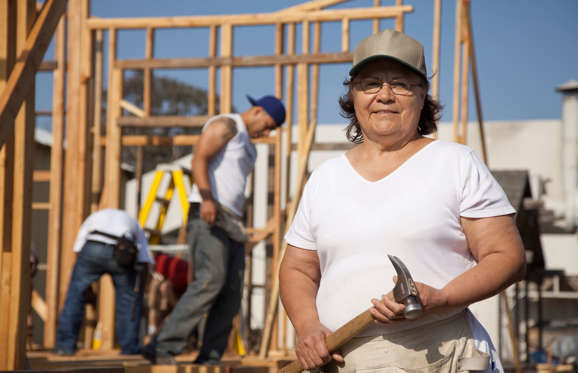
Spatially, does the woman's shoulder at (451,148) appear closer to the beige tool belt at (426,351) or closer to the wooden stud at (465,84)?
the beige tool belt at (426,351)

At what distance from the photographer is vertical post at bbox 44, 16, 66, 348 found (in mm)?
8055

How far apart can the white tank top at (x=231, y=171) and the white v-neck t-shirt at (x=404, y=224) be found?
305cm

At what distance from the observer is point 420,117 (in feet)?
8.39

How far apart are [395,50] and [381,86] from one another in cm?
12

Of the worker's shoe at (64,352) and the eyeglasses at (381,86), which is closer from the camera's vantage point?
the eyeglasses at (381,86)

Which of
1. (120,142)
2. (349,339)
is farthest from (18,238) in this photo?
(120,142)

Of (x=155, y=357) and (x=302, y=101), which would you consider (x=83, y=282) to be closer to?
(x=155, y=357)

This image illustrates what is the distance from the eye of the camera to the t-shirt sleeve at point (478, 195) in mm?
2188

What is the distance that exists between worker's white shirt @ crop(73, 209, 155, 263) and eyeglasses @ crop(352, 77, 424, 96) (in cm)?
398

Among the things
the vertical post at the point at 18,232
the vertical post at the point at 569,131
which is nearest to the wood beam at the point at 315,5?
the vertical post at the point at 18,232

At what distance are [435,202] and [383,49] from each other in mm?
442

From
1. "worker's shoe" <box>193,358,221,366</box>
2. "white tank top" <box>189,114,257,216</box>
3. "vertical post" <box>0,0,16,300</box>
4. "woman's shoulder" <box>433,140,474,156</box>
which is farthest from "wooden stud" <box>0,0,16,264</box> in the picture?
"woman's shoulder" <box>433,140,474,156</box>

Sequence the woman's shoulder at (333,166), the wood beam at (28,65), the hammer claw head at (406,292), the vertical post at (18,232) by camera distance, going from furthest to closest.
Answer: the vertical post at (18,232)
the wood beam at (28,65)
the woman's shoulder at (333,166)
the hammer claw head at (406,292)

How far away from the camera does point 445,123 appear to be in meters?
27.5
